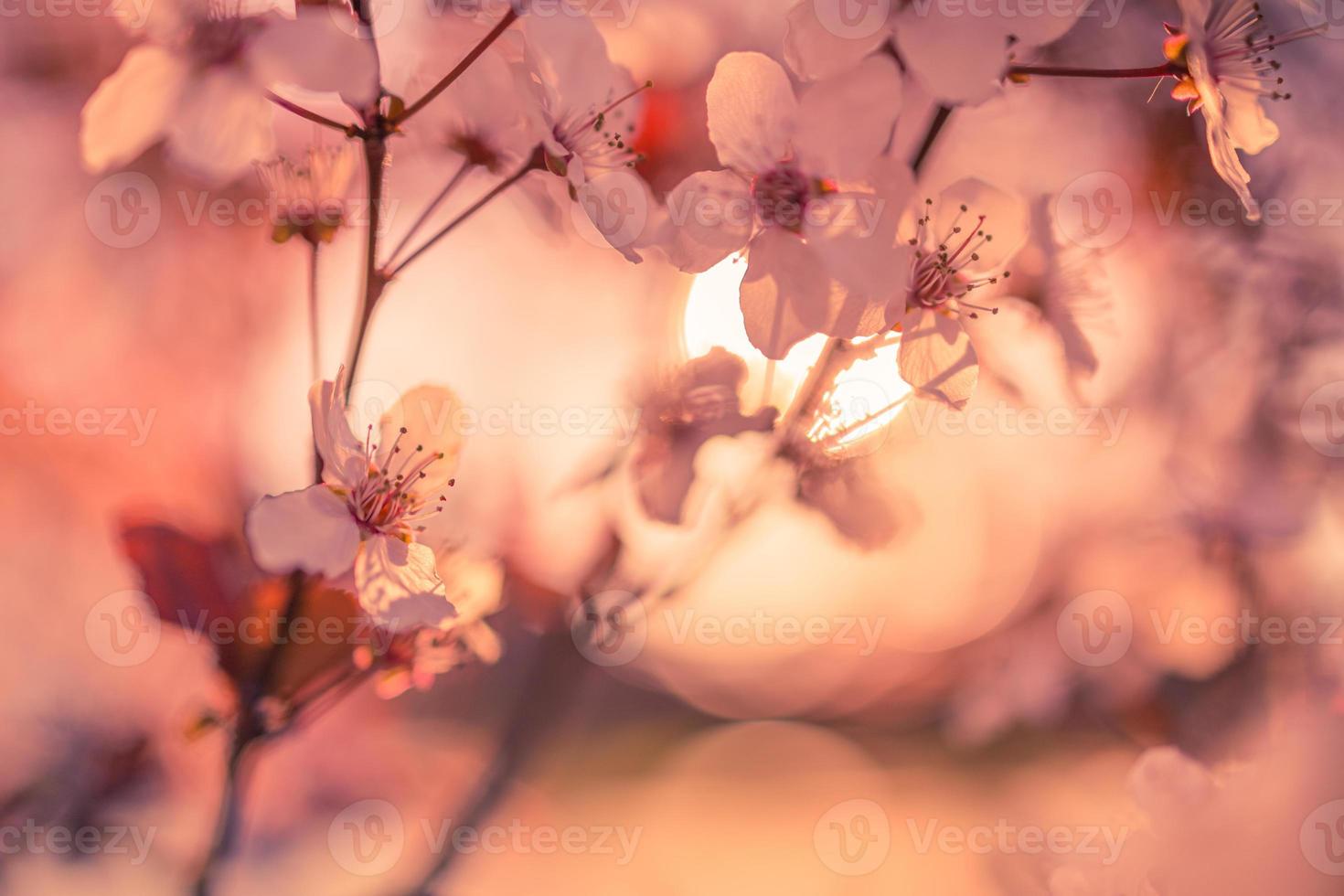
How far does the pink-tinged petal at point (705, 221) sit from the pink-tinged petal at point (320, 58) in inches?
4.7

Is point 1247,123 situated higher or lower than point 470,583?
higher

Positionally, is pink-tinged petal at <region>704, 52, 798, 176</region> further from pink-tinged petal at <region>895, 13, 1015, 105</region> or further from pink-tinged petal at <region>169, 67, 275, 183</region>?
pink-tinged petal at <region>169, 67, 275, 183</region>

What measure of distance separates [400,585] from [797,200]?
0.21 m

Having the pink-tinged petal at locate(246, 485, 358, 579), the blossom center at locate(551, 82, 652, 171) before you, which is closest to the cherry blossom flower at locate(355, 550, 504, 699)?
the pink-tinged petal at locate(246, 485, 358, 579)

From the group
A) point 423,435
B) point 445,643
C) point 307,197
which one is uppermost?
point 307,197

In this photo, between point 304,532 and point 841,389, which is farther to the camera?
point 841,389

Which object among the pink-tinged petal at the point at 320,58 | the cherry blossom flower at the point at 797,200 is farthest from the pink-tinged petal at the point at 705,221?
the pink-tinged petal at the point at 320,58

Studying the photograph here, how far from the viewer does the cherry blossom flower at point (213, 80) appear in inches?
12.7

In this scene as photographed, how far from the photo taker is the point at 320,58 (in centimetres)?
32

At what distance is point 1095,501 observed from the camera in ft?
2.96

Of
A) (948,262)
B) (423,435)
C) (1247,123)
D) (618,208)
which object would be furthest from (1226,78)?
(423,435)

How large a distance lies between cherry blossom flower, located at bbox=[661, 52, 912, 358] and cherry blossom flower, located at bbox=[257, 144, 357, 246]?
0.16 metres

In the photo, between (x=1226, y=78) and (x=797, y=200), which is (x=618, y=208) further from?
(x=1226, y=78)

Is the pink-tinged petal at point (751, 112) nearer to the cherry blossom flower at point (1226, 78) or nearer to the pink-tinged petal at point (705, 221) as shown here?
the pink-tinged petal at point (705, 221)
